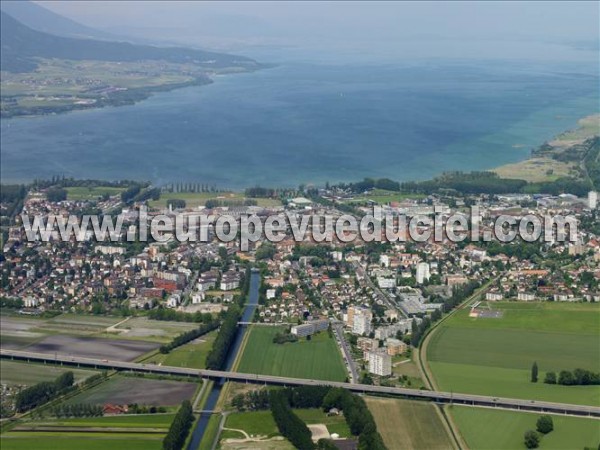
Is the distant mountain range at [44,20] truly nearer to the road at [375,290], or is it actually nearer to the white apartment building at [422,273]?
the road at [375,290]

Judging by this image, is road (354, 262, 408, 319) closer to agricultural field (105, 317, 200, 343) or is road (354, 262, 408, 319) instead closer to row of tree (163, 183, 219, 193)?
agricultural field (105, 317, 200, 343)

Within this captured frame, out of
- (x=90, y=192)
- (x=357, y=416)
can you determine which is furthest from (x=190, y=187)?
(x=357, y=416)

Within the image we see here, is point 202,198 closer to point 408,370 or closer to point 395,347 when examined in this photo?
point 395,347

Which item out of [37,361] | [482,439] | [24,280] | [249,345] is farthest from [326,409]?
[24,280]

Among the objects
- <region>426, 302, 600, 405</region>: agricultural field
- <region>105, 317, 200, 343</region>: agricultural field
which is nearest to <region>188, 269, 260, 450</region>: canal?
<region>105, 317, 200, 343</region>: agricultural field

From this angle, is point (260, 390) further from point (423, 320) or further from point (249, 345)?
point (423, 320)
